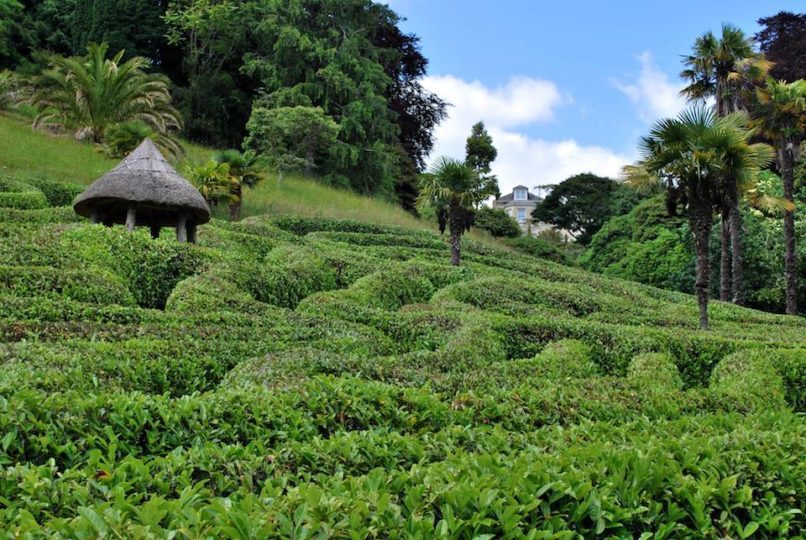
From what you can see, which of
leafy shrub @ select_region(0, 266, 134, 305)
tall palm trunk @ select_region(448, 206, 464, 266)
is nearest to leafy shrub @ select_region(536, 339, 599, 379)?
leafy shrub @ select_region(0, 266, 134, 305)

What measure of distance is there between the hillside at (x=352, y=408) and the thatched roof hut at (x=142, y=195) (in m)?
0.80

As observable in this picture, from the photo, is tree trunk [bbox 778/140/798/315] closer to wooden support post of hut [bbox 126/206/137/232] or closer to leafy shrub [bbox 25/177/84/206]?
wooden support post of hut [bbox 126/206/137/232]

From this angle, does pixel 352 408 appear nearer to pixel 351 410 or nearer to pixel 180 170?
pixel 351 410

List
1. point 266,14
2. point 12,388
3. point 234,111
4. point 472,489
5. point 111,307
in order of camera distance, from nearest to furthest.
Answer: point 472,489 → point 12,388 → point 111,307 → point 266,14 → point 234,111

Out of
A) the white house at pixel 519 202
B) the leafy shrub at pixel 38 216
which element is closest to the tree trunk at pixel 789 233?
the leafy shrub at pixel 38 216

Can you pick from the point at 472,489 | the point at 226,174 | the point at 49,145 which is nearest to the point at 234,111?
the point at 49,145

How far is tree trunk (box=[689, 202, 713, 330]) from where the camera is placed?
40.5ft

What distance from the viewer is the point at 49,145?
2514 cm

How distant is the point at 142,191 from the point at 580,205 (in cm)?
3643

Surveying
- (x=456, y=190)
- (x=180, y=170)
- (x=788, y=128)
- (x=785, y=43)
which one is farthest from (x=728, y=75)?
(x=180, y=170)

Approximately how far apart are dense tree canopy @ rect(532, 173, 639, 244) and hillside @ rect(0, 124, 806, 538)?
33.0 metres

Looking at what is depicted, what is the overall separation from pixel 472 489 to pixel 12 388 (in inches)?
122

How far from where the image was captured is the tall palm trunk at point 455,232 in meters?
16.4

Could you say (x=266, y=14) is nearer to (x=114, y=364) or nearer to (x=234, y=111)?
(x=234, y=111)
